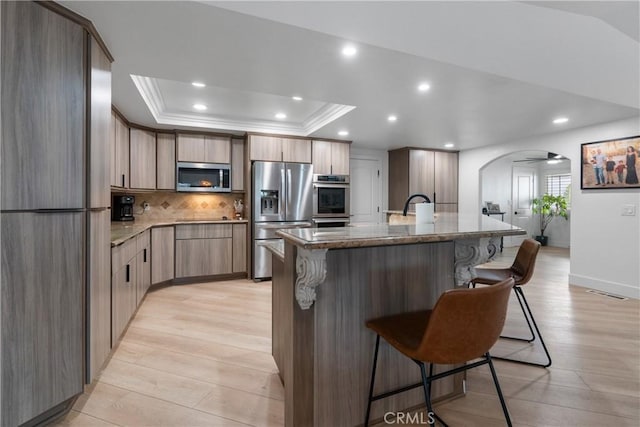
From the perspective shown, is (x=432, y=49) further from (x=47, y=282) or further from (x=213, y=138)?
(x=213, y=138)

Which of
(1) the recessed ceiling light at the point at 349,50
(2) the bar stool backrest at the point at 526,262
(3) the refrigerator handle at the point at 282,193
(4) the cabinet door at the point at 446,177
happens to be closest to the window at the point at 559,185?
(4) the cabinet door at the point at 446,177

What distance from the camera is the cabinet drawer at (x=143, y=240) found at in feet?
10.2

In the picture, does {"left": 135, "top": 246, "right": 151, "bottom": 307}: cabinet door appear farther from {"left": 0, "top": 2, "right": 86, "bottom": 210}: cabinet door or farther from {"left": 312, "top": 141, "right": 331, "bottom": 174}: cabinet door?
{"left": 312, "top": 141, "right": 331, "bottom": 174}: cabinet door

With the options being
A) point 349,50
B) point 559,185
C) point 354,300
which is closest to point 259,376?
point 354,300

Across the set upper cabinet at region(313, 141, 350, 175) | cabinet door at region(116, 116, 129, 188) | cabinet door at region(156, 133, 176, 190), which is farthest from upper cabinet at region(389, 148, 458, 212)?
cabinet door at region(116, 116, 129, 188)

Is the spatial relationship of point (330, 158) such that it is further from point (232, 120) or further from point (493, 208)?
point (493, 208)

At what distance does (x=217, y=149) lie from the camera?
4.49 metres

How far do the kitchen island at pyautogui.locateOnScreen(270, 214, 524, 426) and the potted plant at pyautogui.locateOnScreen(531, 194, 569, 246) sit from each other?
7.77 meters

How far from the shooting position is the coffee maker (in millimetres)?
4074

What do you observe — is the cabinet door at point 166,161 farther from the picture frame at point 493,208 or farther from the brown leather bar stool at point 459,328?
the picture frame at point 493,208

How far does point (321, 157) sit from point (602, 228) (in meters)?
3.98

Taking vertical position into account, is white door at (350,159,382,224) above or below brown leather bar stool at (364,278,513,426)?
above

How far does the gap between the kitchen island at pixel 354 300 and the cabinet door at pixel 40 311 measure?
3.73ft

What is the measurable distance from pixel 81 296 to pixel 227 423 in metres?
1.08
